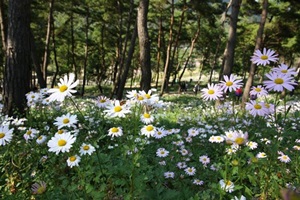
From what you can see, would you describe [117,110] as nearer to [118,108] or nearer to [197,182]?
[118,108]

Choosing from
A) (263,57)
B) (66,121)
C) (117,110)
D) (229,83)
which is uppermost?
(263,57)

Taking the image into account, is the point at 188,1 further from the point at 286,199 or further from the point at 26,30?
the point at 286,199

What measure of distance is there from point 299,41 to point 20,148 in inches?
986

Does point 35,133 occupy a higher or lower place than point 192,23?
lower

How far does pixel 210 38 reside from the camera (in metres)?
33.2

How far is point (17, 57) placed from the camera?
604cm

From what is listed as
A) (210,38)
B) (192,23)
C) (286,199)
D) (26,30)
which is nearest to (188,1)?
(192,23)

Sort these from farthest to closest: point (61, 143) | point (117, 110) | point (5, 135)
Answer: point (5, 135), point (117, 110), point (61, 143)

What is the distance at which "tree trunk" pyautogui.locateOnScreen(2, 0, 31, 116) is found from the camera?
19.5 feet

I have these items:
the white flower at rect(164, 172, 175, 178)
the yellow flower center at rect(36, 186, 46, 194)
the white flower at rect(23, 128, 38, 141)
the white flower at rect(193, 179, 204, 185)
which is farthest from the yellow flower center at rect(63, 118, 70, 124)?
the white flower at rect(193, 179, 204, 185)

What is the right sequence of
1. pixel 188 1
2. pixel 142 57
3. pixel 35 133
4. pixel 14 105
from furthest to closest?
pixel 188 1 < pixel 142 57 < pixel 14 105 < pixel 35 133

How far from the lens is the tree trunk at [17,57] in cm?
595

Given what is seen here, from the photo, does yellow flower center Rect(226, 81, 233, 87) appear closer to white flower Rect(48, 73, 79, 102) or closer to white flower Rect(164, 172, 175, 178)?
white flower Rect(48, 73, 79, 102)

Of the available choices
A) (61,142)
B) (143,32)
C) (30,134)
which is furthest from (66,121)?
(143,32)
